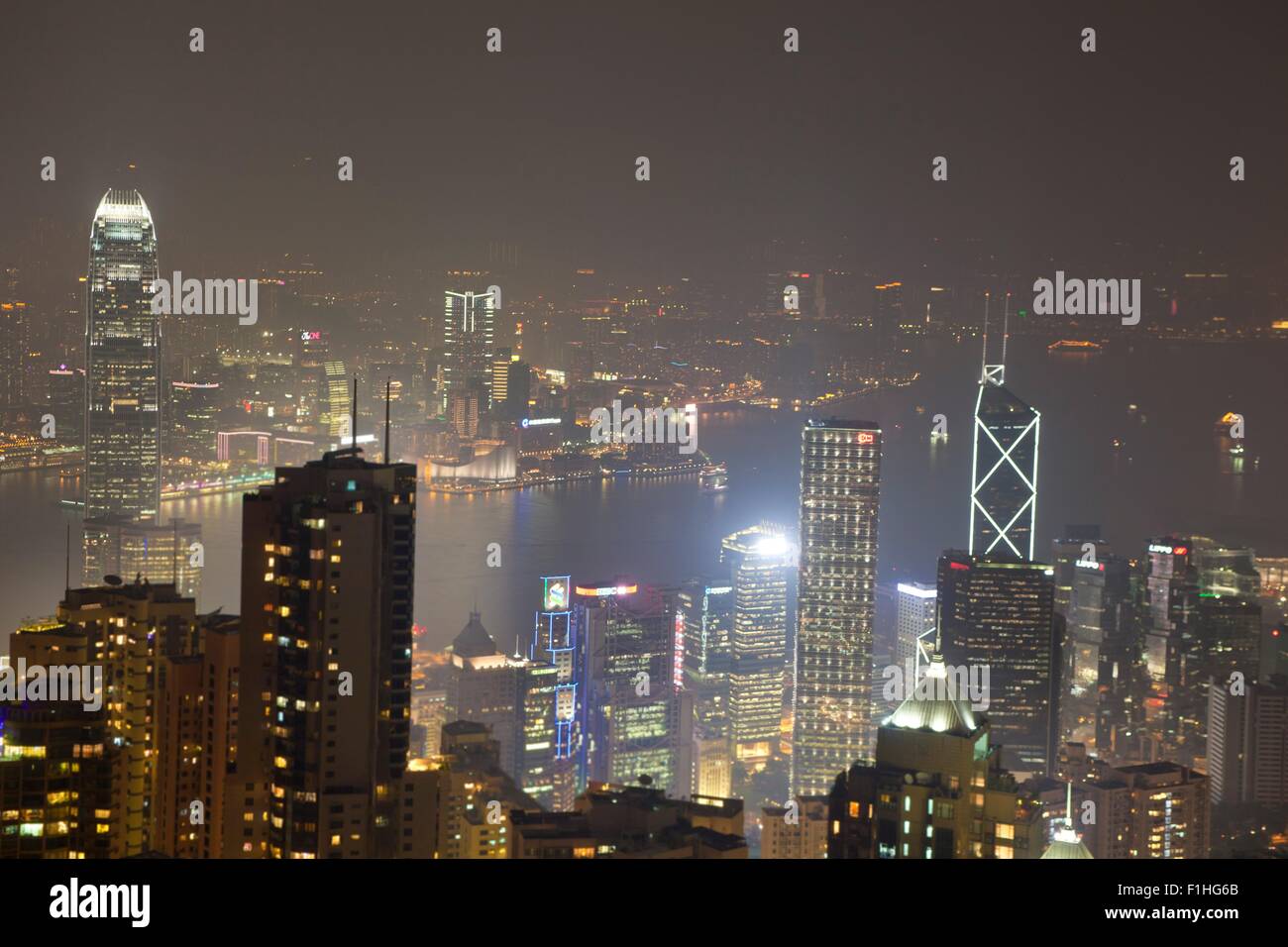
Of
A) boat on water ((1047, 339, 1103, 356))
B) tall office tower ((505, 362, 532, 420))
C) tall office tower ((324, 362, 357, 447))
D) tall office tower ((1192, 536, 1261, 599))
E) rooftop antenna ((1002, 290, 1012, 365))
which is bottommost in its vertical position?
tall office tower ((1192, 536, 1261, 599))

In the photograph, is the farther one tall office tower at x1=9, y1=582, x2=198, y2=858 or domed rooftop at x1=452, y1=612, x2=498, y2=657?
domed rooftop at x1=452, y1=612, x2=498, y2=657

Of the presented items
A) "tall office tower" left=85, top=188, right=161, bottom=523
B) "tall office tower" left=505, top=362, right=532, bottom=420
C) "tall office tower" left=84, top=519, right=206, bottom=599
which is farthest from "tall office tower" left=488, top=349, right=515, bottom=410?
"tall office tower" left=85, top=188, right=161, bottom=523

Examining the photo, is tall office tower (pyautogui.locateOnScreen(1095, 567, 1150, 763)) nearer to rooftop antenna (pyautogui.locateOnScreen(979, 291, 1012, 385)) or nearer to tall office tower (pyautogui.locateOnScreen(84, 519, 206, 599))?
rooftop antenna (pyautogui.locateOnScreen(979, 291, 1012, 385))

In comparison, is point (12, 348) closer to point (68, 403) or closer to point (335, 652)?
point (68, 403)

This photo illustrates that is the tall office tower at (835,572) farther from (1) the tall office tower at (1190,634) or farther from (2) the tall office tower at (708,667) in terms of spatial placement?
(1) the tall office tower at (1190,634)
